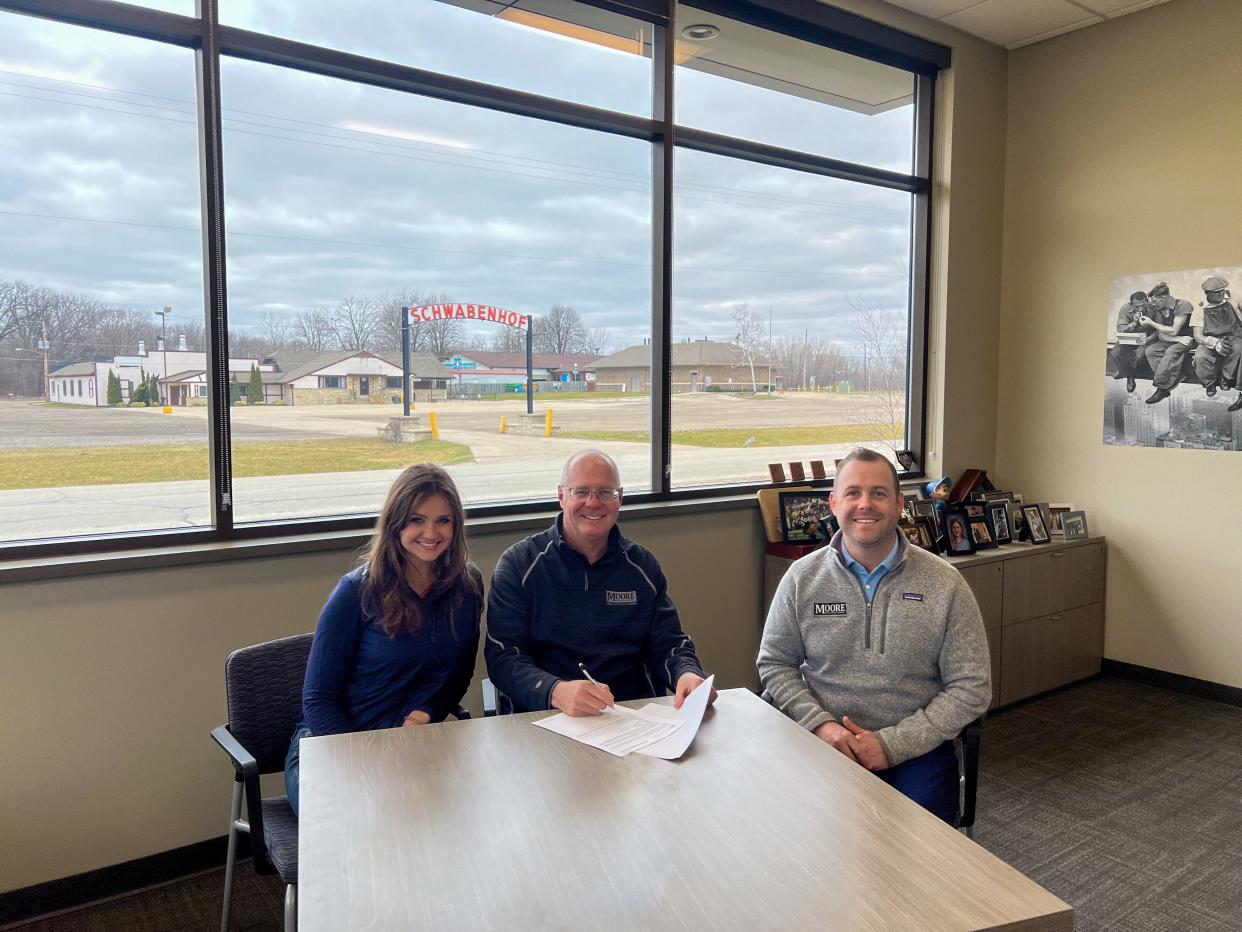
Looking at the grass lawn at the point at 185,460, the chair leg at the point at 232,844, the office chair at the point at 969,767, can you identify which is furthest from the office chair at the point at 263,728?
the office chair at the point at 969,767

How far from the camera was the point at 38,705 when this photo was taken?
99.4 inches

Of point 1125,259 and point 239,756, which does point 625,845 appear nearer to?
point 239,756

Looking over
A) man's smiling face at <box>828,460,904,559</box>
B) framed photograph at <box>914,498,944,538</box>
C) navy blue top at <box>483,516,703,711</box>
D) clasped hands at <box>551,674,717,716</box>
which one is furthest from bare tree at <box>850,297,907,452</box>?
clasped hands at <box>551,674,717,716</box>

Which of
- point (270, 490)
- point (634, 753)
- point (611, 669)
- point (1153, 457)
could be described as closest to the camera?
point (634, 753)

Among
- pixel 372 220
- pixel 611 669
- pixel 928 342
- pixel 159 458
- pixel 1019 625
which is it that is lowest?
pixel 1019 625

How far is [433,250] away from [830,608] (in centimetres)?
199

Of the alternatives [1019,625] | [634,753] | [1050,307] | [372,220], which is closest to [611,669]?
[634,753]

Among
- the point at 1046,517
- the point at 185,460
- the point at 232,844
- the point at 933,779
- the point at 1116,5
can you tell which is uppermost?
the point at 1116,5

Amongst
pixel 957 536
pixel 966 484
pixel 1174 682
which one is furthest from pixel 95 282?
pixel 1174 682

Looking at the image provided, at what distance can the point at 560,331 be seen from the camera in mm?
3703

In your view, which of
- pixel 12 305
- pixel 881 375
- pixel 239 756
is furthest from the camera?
pixel 881 375

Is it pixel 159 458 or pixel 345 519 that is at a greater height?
pixel 159 458

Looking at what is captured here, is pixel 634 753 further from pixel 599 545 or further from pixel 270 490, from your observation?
pixel 270 490

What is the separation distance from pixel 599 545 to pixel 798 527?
188 cm
